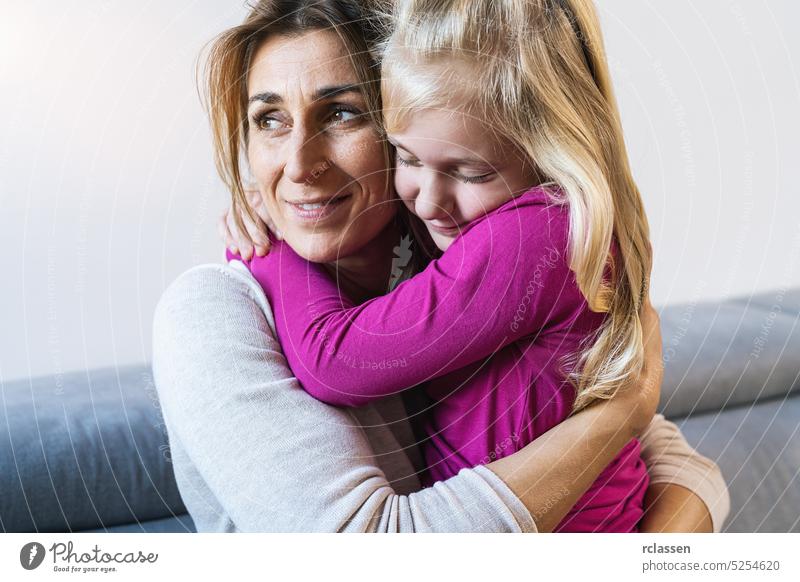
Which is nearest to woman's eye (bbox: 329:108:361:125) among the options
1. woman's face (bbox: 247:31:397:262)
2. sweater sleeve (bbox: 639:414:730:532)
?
woman's face (bbox: 247:31:397:262)

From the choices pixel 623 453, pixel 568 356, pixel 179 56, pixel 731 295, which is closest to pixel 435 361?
pixel 568 356

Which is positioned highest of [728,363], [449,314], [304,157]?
[304,157]

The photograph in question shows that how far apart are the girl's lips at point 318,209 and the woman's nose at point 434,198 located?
0.06 m

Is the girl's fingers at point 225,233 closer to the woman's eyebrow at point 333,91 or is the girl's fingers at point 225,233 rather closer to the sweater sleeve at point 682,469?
the woman's eyebrow at point 333,91

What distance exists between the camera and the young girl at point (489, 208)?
0.59 m

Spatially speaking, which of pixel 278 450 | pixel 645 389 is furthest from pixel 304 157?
pixel 645 389

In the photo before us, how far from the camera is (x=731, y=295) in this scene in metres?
0.89

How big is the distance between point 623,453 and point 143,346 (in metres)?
0.43

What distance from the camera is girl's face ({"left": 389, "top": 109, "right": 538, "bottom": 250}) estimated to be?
1.95 ft

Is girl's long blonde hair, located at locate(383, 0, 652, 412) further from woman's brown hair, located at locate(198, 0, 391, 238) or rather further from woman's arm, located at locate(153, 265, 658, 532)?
woman's arm, located at locate(153, 265, 658, 532)

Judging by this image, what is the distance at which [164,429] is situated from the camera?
94cm

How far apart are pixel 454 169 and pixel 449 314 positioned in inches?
4.1

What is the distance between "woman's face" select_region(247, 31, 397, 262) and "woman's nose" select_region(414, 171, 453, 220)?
4cm

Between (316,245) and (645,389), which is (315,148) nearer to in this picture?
(316,245)
